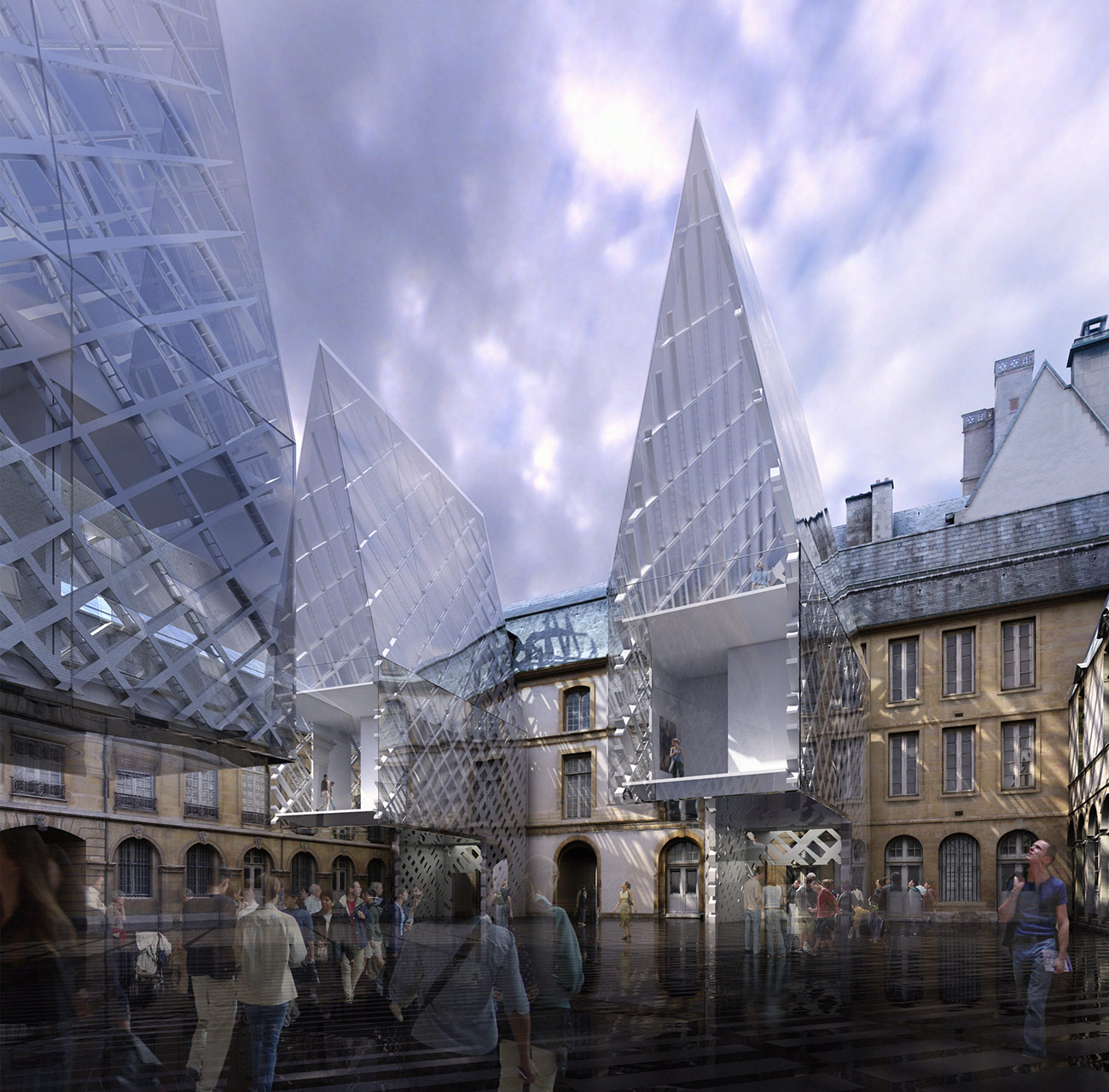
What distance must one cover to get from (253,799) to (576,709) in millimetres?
20297

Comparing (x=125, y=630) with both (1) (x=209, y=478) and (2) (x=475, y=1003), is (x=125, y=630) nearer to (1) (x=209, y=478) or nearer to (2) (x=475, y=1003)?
(1) (x=209, y=478)

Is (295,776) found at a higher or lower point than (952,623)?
lower

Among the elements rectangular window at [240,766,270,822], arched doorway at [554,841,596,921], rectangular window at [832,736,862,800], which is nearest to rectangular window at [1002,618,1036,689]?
rectangular window at [832,736,862,800]

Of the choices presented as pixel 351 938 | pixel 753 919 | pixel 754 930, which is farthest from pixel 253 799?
pixel 753 919

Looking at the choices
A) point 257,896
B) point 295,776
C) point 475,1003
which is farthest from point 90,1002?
point 295,776

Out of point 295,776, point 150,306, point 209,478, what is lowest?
point 295,776

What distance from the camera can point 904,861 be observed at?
85.6 feet

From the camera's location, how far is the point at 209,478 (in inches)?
325

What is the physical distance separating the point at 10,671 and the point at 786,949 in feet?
43.0

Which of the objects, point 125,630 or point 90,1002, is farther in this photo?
point 125,630

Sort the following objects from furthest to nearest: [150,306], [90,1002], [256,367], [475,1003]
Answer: [256,367] → [150,306] → [90,1002] → [475,1003]

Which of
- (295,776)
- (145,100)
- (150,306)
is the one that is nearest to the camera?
(150,306)

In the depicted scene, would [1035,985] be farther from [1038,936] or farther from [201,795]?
[201,795]

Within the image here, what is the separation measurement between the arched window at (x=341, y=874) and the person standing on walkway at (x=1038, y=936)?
18.8m
